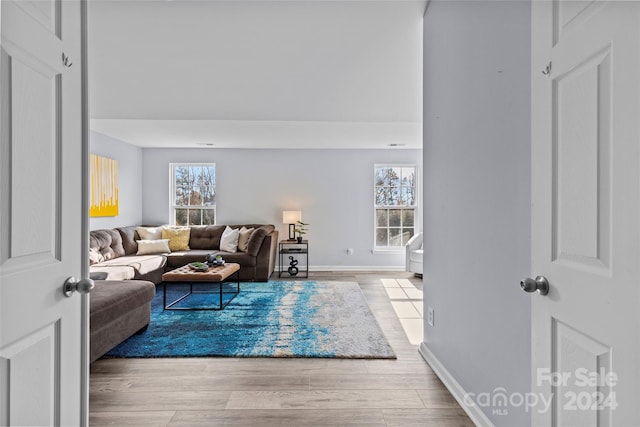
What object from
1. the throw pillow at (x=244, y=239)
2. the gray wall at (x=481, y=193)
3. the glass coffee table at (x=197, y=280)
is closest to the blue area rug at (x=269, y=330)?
the glass coffee table at (x=197, y=280)

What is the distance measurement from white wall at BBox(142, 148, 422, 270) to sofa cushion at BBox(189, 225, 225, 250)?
18.6 inches

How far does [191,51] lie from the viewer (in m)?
3.09

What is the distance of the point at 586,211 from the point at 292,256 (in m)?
5.73

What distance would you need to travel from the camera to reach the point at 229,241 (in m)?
5.77

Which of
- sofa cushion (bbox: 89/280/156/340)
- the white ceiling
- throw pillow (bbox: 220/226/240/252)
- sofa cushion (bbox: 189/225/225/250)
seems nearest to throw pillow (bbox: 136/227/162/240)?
sofa cushion (bbox: 189/225/225/250)

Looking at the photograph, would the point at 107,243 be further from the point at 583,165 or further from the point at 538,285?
the point at 583,165

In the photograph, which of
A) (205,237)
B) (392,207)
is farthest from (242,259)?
(392,207)

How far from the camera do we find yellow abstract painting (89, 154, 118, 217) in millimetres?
5047

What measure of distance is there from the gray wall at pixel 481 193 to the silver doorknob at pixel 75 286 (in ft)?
5.47

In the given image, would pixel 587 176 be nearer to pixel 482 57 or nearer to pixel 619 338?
pixel 619 338

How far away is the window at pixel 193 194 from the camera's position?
6.59 m

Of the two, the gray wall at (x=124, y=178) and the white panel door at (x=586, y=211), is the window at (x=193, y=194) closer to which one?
the gray wall at (x=124, y=178)

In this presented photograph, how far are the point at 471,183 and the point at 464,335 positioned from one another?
870 mm

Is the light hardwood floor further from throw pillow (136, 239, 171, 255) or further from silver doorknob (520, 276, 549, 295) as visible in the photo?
throw pillow (136, 239, 171, 255)
